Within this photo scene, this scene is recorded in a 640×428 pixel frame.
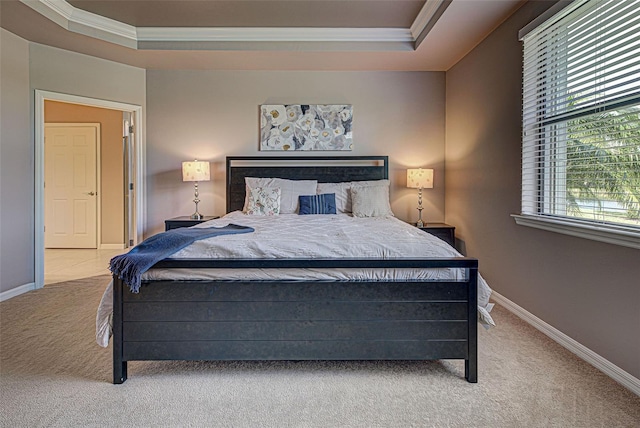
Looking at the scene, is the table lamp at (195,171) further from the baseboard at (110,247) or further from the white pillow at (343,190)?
the baseboard at (110,247)

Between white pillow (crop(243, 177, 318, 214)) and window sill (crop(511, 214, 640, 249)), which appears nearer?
window sill (crop(511, 214, 640, 249))

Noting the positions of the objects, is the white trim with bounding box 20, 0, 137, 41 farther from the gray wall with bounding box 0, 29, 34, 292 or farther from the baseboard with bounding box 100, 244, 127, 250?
the baseboard with bounding box 100, 244, 127, 250

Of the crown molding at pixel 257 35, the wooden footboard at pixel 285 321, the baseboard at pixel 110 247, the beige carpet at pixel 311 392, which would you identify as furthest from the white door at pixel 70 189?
the wooden footboard at pixel 285 321

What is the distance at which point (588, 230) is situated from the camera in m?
2.25

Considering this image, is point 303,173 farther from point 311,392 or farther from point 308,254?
point 311,392

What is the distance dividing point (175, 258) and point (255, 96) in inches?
124

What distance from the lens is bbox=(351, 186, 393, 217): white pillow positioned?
4.13 metres

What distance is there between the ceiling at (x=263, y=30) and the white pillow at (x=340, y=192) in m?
1.39

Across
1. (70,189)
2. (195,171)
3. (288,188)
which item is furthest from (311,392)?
(70,189)

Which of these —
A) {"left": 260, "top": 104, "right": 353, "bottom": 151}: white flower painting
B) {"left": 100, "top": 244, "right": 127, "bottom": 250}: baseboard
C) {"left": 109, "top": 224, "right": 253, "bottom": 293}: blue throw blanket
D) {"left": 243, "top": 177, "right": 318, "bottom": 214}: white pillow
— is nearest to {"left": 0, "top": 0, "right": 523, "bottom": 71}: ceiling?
{"left": 260, "top": 104, "right": 353, "bottom": 151}: white flower painting

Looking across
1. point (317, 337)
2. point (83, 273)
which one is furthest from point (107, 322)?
point (83, 273)

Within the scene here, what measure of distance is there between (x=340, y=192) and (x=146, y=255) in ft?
8.62

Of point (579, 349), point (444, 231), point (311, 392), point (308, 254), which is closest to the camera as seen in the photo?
point (311, 392)

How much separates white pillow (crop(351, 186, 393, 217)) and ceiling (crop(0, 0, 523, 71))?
1431 millimetres
